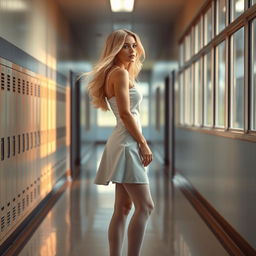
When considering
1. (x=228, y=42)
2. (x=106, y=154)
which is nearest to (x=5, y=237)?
(x=106, y=154)

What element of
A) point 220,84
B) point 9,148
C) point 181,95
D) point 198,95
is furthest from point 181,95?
point 9,148

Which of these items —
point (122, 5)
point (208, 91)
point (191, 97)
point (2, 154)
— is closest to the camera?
point (2, 154)

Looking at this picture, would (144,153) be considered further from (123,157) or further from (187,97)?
(187,97)

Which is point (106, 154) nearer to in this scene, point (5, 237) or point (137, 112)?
point (137, 112)

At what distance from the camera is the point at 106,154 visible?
9.41 feet

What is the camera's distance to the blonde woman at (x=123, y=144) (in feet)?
8.82

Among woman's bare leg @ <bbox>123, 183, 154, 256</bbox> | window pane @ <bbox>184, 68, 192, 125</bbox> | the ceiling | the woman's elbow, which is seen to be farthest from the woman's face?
window pane @ <bbox>184, 68, 192, 125</bbox>

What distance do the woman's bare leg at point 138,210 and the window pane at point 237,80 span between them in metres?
2.01

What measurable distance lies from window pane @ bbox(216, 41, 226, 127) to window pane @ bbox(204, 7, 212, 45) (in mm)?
578

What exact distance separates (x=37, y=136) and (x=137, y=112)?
3006 mm

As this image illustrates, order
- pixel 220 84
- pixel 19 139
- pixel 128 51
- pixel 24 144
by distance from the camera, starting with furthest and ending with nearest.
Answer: pixel 220 84 < pixel 24 144 < pixel 19 139 < pixel 128 51

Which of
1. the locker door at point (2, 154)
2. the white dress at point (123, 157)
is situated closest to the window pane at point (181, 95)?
the locker door at point (2, 154)

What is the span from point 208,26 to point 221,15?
885mm

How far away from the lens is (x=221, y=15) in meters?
5.39
